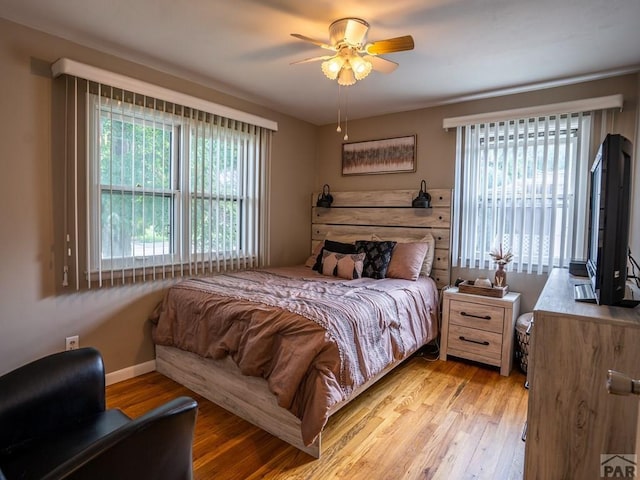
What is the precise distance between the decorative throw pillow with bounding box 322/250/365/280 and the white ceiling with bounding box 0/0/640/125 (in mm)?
1528

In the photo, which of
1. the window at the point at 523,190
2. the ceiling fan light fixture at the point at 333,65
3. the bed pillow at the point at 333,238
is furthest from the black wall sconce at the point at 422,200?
the ceiling fan light fixture at the point at 333,65

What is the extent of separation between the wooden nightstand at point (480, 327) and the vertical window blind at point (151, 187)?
6.49 feet

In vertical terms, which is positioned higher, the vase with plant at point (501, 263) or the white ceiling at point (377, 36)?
the white ceiling at point (377, 36)

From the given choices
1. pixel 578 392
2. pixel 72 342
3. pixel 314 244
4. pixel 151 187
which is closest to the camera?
pixel 578 392

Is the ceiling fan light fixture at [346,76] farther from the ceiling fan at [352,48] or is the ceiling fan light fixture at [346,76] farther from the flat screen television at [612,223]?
the flat screen television at [612,223]

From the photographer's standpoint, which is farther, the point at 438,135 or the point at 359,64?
the point at 438,135

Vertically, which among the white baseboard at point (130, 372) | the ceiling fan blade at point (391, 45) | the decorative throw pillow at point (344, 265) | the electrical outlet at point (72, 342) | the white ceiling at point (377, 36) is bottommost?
the white baseboard at point (130, 372)

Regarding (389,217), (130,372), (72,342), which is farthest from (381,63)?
(130,372)

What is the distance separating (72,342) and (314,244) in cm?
262

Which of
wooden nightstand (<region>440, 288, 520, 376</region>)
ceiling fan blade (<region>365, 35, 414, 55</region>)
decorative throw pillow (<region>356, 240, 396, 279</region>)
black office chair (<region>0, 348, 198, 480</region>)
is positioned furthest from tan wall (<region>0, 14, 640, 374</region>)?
ceiling fan blade (<region>365, 35, 414, 55</region>)

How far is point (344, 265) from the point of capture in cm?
327

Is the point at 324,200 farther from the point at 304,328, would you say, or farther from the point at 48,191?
the point at 48,191

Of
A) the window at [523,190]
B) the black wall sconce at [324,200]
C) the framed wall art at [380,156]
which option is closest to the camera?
the window at [523,190]

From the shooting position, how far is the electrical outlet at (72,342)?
2421 mm
